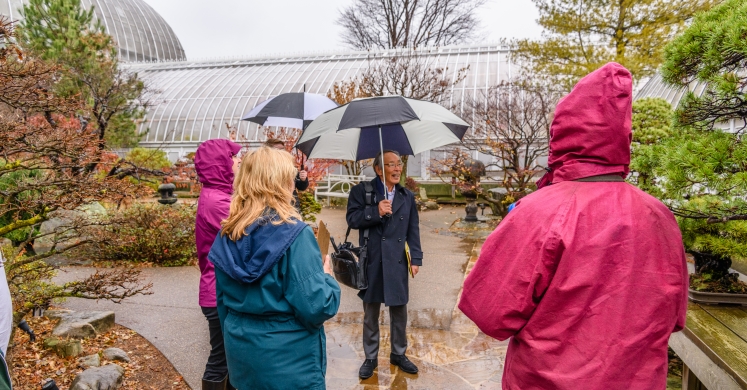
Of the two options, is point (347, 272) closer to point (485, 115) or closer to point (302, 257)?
point (302, 257)

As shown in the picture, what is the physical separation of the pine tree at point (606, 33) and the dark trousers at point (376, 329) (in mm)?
9186

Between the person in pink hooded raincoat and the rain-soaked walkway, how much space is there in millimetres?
2232

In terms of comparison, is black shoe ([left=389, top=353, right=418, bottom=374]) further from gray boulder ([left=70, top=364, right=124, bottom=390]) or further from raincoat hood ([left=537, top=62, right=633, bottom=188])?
raincoat hood ([left=537, top=62, right=633, bottom=188])

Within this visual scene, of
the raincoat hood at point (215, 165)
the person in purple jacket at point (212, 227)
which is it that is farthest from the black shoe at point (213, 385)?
the raincoat hood at point (215, 165)

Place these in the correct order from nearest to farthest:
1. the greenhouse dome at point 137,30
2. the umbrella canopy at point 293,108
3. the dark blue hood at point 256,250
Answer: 1. the dark blue hood at point 256,250
2. the umbrella canopy at point 293,108
3. the greenhouse dome at point 137,30

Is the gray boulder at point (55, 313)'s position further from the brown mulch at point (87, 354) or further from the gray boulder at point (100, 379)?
the gray boulder at point (100, 379)

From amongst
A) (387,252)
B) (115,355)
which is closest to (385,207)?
(387,252)

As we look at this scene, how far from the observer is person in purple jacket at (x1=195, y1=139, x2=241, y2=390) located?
11.0 ft

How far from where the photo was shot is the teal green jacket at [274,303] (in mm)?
2219

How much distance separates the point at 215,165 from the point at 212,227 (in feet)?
1.44

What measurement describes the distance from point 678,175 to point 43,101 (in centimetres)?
394

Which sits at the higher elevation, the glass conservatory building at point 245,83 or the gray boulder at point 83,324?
the glass conservatory building at point 245,83

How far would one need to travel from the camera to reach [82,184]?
324 centimetres

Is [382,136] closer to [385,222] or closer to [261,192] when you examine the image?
[385,222]
